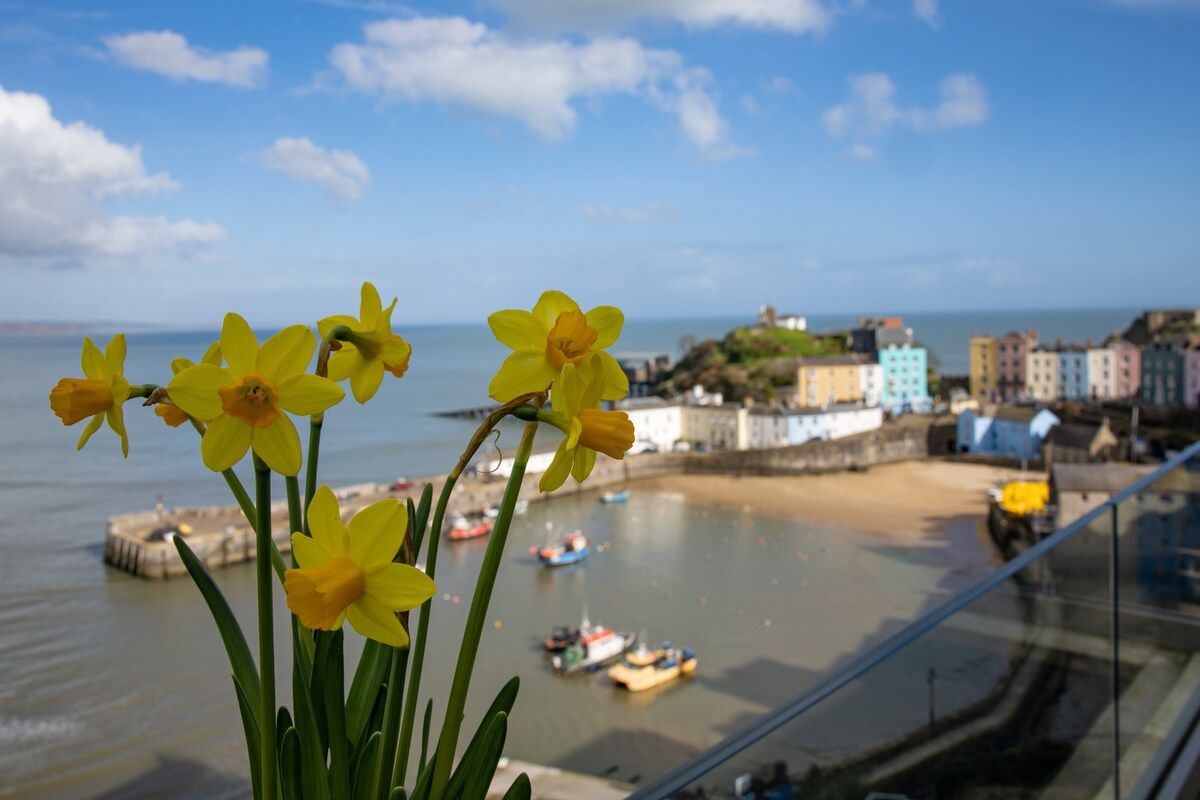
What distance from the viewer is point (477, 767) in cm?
59

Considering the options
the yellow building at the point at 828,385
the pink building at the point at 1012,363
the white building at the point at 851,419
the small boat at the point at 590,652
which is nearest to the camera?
the small boat at the point at 590,652

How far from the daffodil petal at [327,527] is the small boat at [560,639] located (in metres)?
11.0

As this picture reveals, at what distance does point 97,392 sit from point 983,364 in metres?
34.1

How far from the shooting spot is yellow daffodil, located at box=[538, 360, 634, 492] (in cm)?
55

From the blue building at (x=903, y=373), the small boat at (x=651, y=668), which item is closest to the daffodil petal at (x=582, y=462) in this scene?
the small boat at (x=651, y=668)

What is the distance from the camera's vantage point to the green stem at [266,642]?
0.54 meters

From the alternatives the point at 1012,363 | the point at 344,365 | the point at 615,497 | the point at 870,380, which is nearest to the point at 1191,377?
the point at 1012,363

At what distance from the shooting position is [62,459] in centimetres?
2789

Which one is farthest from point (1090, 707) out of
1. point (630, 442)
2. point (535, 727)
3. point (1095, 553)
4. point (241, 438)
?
point (535, 727)

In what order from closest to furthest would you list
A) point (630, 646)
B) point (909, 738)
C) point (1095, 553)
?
point (909, 738) → point (1095, 553) → point (630, 646)

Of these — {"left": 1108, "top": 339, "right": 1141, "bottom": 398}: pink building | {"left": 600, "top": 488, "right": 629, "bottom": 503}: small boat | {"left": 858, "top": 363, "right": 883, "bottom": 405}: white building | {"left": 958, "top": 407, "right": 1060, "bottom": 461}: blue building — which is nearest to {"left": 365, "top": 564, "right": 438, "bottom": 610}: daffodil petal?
{"left": 600, "top": 488, "right": 629, "bottom": 503}: small boat

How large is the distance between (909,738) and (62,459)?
1246 inches

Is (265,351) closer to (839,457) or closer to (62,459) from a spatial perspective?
(839,457)

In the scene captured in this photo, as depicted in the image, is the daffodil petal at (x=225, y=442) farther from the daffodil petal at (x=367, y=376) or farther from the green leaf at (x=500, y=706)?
the green leaf at (x=500, y=706)
